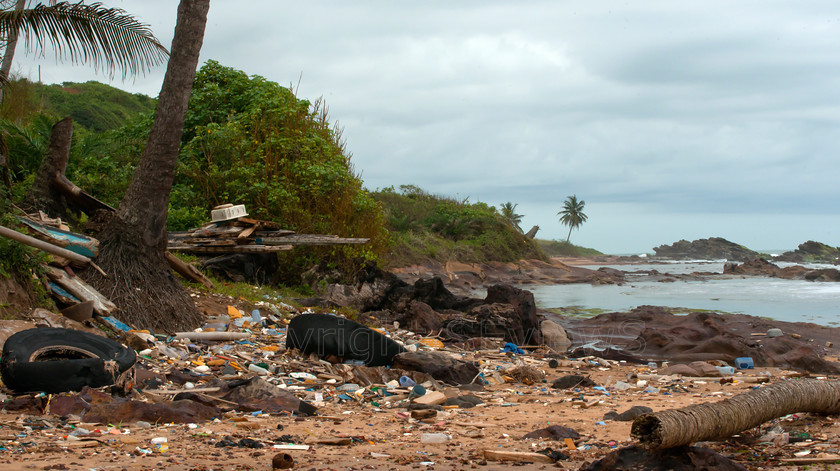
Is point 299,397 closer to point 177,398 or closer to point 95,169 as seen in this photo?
point 177,398

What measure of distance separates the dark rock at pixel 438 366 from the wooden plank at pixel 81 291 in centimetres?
359

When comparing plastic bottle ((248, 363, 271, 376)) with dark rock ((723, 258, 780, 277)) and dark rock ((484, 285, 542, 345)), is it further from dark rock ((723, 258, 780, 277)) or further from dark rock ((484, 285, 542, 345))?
dark rock ((723, 258, 780, 277))

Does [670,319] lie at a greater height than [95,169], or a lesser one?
lesser

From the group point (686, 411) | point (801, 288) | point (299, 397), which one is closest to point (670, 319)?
point (299, 397)

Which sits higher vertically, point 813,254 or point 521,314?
point 813,254

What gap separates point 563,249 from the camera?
6894cm

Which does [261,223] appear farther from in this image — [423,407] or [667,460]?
[667,460]

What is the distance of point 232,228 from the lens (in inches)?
523

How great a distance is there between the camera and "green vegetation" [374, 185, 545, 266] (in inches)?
1181

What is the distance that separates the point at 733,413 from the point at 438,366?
158 inches

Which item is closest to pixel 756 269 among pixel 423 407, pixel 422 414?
pixel 423 407

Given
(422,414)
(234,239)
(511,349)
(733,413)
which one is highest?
(234,239)

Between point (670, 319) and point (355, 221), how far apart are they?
7.80 meters

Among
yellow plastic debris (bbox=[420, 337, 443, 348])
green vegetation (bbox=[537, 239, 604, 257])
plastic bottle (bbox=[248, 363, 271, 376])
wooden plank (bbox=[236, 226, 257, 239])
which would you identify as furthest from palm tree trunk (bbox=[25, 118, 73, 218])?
green vegetation (bbox=[537, 239, 604, 257])
